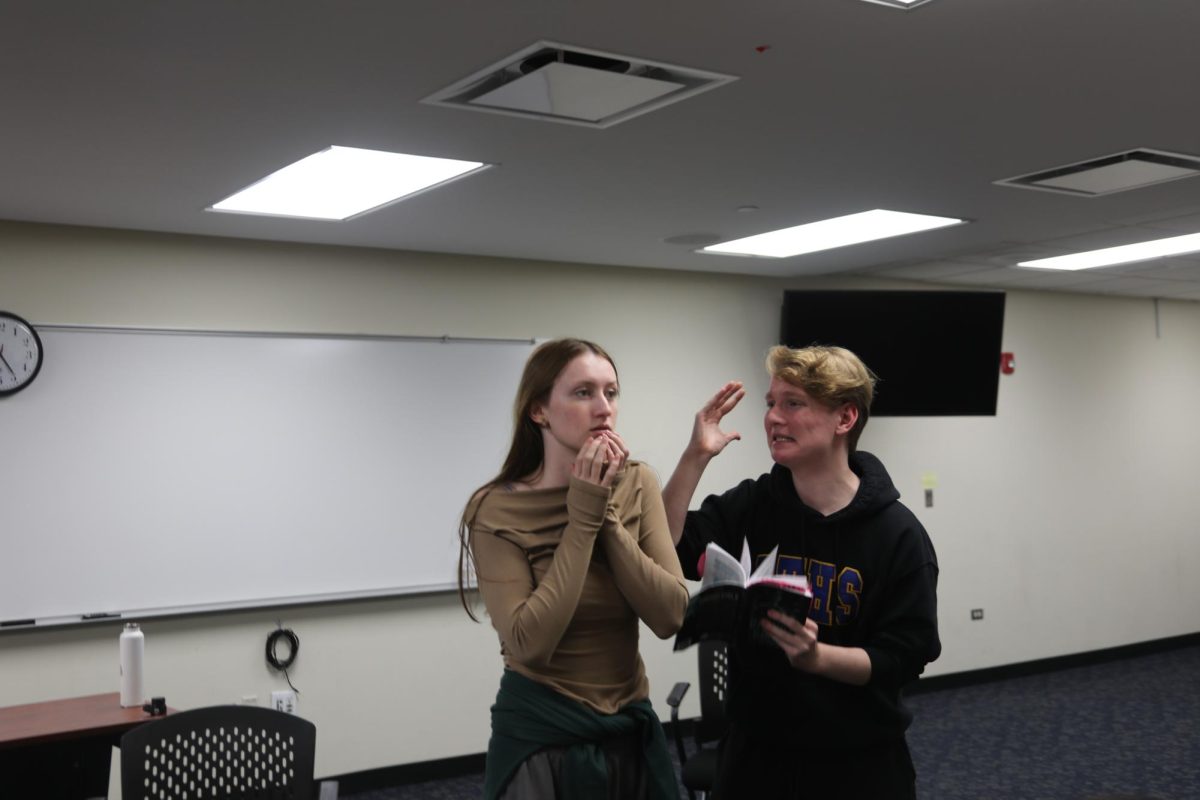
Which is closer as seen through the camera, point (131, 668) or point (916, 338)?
point (131, 668)

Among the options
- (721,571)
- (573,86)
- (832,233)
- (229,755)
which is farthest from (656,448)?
(721,571)

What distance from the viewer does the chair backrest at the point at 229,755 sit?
2451 mm

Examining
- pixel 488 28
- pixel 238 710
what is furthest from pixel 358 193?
pixel 238 710

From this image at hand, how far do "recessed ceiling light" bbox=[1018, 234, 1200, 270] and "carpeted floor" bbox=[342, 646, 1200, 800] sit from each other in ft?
7.88

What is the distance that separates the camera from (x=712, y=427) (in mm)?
2180

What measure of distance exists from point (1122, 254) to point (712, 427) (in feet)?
15.1

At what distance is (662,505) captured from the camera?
1.99m

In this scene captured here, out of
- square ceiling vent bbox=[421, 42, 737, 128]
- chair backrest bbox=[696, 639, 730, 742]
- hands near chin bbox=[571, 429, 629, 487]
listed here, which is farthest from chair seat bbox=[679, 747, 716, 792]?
hands near chin bbox=[571, 429, 629, 487]

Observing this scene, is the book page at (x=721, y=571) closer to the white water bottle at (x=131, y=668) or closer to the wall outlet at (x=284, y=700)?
the white water bottle at (x=131, y=668)

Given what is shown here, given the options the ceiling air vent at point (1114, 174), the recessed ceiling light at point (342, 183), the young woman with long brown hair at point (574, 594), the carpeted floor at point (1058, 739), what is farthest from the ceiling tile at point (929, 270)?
the young woman with long brown hair at point (574, 594)

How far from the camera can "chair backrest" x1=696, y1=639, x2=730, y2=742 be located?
151 inches

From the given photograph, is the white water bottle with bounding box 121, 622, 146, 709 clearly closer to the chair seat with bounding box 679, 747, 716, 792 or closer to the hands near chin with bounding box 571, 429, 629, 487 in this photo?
the chair seat with bounding box 679, 747, 716, 792

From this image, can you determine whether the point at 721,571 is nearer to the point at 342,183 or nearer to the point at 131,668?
the point at 131,668

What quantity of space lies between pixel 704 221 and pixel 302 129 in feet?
6.24
